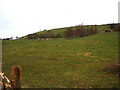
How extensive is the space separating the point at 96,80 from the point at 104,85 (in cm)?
165

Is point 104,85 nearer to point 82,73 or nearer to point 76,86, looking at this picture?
point 76,86

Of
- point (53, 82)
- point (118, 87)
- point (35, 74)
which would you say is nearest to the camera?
point (118, 87)

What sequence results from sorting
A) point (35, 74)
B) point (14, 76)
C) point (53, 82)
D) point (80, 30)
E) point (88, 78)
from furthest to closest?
point (80, 30), point (35, 74), point (88, 78), point (53, 82), point (14, 76)

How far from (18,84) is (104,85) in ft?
28.6

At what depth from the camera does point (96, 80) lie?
52.1 feet

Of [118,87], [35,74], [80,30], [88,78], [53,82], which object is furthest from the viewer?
[80,30]

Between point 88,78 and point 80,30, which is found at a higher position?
point 80,30

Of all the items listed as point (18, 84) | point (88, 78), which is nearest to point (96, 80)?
point (88, 78)

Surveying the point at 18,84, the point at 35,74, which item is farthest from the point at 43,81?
the point at 18,84

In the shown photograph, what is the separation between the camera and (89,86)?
14.0 metres

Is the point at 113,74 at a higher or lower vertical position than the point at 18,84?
lower

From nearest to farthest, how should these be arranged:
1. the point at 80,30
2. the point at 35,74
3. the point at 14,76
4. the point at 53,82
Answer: the point at 14,76, the point at 53,82, the point at 35,74, the point at 80,30

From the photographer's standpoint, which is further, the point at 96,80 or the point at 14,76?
the point at 96,80

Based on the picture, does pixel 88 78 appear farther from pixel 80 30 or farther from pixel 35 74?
pixel 80 30
